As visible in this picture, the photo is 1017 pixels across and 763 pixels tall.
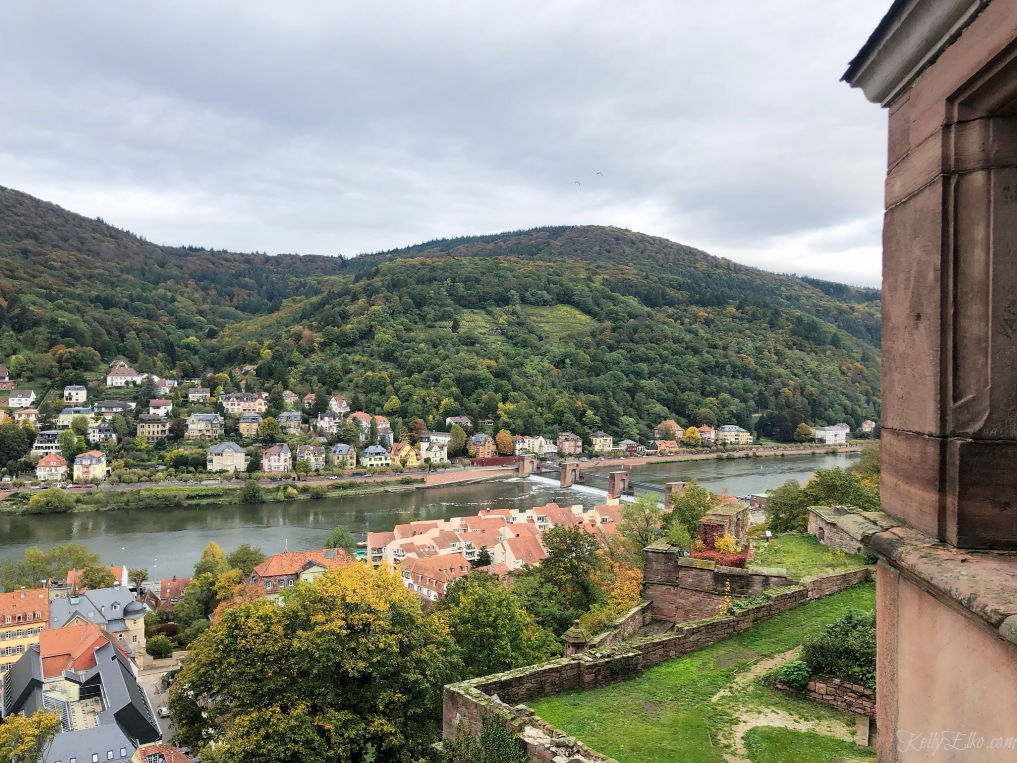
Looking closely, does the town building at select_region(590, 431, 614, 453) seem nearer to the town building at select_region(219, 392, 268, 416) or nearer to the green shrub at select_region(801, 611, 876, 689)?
the town building at select_region(219, 392, 268, 416)

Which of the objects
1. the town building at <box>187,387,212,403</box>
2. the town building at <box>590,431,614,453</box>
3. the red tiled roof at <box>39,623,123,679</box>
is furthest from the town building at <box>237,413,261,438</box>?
the red tiled roof at <box>39,623,123,679</box>

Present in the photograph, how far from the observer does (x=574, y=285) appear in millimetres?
131750

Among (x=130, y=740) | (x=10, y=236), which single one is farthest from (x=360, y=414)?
(x=10, y=236)

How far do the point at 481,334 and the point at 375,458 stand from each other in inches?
1669

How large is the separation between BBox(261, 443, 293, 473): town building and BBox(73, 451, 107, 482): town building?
1307 centimetres

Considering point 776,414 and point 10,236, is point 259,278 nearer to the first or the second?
point 10,236

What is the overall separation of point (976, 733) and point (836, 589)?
778 cm

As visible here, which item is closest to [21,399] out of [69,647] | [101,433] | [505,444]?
[101,433]

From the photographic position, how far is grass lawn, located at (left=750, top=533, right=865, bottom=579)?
9.77 meters

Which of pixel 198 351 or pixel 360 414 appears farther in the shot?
pixel 198 351

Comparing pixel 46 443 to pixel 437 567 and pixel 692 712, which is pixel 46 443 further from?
A: pixel 692 712

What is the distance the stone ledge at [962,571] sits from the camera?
1.46 metres

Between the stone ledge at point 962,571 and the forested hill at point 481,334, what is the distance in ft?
254

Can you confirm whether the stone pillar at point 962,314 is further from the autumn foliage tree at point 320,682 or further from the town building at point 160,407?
the town building at point 160,407
